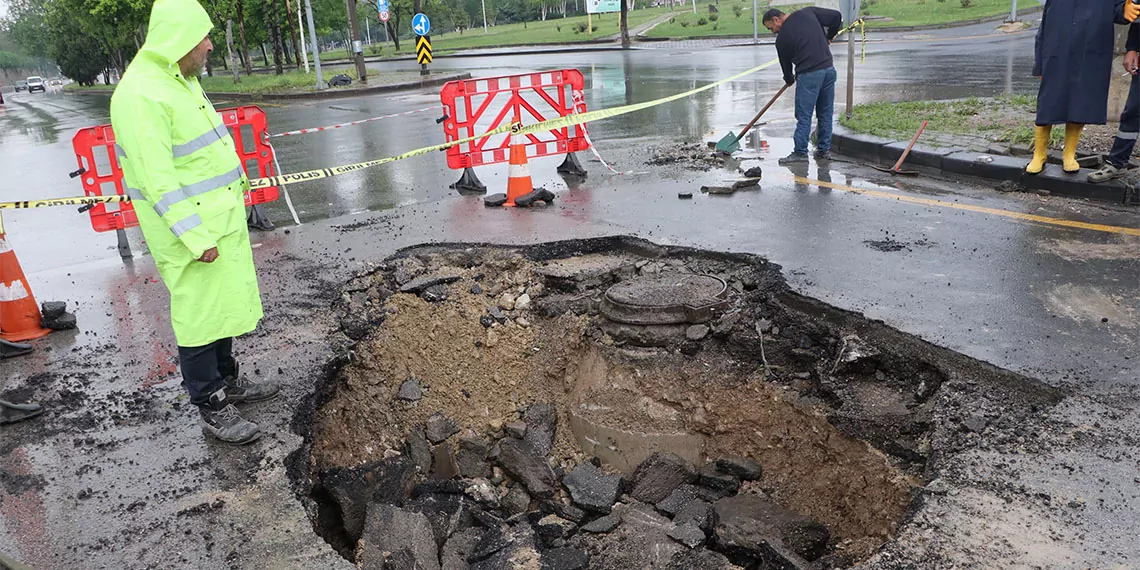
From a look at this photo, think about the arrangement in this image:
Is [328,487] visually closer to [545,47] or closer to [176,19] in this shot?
[176,19]

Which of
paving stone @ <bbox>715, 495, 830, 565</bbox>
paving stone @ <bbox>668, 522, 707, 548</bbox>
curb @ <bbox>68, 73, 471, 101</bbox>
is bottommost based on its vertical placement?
paving stone @ <bbox>715, 495, 830, 565</bbox>

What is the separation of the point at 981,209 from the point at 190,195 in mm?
5935

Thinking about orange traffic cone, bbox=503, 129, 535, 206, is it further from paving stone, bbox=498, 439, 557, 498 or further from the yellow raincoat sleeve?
the yellow raincoat sleeve

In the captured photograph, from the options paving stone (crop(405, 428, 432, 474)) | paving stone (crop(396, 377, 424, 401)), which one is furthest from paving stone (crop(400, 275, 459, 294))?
paving stone (crop(405, 428, 432, 474))

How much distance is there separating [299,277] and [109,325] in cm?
128

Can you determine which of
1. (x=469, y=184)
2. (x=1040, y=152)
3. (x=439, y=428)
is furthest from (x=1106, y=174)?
(x=469, y=184)

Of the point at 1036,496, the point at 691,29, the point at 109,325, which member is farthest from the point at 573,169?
the point at 691,29

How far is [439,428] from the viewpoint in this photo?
4914 mm

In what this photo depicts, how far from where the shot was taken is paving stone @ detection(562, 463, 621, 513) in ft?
14.1

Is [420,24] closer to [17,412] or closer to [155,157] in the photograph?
[17,412]

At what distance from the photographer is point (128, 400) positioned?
169 inches

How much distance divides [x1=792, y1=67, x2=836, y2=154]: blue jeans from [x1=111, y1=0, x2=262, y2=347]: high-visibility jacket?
269 inches

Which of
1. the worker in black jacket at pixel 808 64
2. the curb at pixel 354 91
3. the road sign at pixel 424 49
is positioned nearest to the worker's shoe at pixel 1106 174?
the worker in black jacket at pixel 808 64

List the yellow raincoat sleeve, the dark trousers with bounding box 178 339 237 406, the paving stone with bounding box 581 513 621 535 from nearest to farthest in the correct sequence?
the yellow raincoat sleeve < the dark trousers with bounding box 178 339 237 406 < the paving stone with bounding box 581 513 621 535
